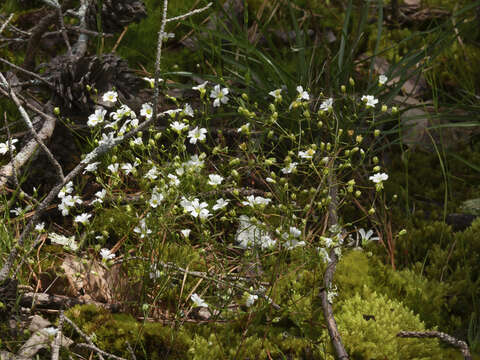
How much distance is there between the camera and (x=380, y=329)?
92.8 inches

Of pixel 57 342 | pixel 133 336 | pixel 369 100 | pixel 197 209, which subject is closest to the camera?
pixel 57 342

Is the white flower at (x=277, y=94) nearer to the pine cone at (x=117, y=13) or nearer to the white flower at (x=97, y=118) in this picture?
the white flower at (x=97, y=118)

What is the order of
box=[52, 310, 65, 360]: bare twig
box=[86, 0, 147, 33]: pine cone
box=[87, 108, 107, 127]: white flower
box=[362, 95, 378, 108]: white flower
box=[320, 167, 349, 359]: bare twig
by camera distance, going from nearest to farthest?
box=[52, 310, 65, 360]: bare twig < box=[320, 167, 349, 359]: bare twig < box=[362, 95, 378, 108]: white flower < box=[87, 108, 107, 127]: white flower < box=[86, 0, 147, 33]: pine cone

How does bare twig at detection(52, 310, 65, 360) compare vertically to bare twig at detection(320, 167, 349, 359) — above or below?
above

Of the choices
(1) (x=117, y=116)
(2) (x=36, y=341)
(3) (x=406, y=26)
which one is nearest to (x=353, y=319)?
(2) (x=36, y=341)

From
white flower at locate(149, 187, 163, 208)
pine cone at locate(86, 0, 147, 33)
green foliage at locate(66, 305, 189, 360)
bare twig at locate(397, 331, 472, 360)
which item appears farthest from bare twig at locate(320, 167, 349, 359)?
pine cone at locate(86, 0, 147, 33)

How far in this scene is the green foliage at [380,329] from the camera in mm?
2271

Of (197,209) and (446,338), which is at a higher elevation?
(197,209)

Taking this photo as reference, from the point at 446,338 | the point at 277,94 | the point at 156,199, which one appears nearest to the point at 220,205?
the point at 156,199

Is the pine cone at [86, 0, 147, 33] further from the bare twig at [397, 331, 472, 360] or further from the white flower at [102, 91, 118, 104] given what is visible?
the bare twig at [397, 331, 472, 360]

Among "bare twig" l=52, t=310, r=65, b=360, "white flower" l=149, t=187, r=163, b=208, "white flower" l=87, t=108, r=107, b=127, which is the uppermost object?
"white flower" l=87, t=108, r=107, b=127

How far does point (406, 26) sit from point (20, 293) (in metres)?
3.99

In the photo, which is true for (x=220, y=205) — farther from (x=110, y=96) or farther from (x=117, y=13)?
(x=117, y=13)

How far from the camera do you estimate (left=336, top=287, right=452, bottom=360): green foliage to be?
7.45 feet
